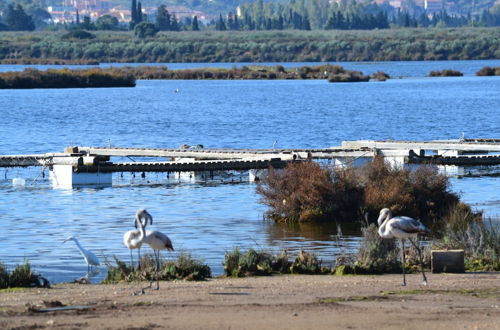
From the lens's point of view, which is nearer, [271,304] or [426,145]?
[271,304]

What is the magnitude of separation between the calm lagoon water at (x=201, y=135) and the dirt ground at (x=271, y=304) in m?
3.25

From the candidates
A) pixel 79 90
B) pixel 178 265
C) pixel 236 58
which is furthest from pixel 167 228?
pixel 236 58

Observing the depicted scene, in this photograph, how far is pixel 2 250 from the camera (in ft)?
69.9

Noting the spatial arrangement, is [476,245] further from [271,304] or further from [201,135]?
[201,135]

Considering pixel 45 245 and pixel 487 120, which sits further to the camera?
pixel 487 120

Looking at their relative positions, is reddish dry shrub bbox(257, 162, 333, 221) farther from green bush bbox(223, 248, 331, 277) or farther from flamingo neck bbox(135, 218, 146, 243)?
flamingo neck bbox(135, 218, 146, 243)

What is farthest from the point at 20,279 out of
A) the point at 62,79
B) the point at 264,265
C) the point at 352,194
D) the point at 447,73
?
the point at 447,73

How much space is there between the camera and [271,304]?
13.9 m

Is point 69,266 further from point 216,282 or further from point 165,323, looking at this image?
point 165,323

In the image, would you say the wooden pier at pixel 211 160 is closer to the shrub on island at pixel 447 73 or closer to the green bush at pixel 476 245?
the green bush at pixel 476 245

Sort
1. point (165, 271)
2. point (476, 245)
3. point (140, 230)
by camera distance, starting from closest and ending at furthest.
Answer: point (140, 230)
point (165, 271)
point (476, 245)

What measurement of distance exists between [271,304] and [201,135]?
44.2 metres

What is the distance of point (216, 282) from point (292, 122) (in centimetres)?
5098

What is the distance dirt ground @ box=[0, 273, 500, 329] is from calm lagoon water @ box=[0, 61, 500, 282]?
128 inches
